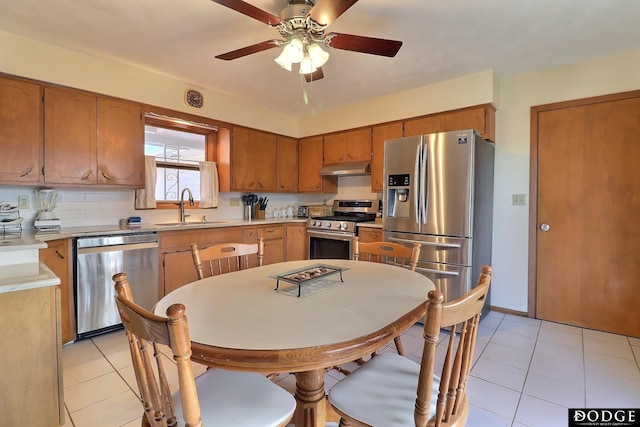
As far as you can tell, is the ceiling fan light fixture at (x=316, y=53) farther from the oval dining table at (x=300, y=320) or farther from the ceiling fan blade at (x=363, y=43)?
the oval dining table at (x=300, y=320)

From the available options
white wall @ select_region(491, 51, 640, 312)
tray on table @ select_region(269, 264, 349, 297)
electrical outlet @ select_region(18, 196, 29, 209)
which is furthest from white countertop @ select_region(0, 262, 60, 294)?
white wall @ select_region(491, 51, 640, 312)

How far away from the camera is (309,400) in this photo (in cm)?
121

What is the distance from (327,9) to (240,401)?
1.79 meters

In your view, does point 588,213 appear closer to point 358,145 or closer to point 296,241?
point 358,145

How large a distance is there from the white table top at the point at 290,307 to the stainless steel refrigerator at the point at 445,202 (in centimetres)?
126

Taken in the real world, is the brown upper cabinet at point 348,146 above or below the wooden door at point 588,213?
above

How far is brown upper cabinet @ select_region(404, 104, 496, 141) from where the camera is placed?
301 centimetres

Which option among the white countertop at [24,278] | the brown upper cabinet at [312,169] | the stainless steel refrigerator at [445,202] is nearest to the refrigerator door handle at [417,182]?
the stainless steel refrigerator at [445,202]

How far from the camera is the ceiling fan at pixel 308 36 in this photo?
5.27ft

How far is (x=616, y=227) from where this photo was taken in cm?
271

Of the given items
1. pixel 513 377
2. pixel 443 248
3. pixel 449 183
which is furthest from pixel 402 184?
pixel 513 377

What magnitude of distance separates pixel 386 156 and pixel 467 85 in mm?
1043

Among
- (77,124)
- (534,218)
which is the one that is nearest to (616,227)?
(534,218)

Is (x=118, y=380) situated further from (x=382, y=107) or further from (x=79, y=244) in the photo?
(x=382, y=107)
